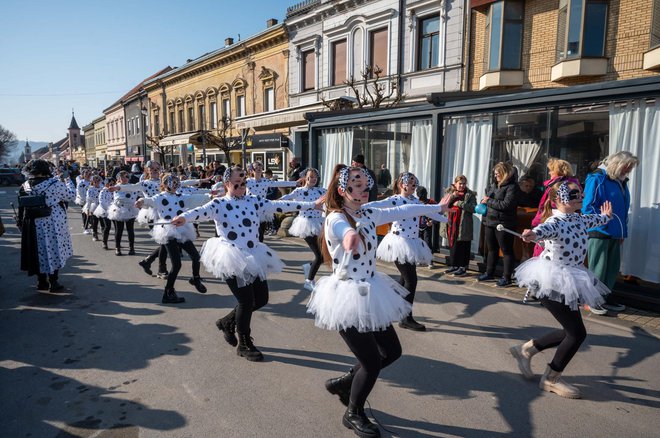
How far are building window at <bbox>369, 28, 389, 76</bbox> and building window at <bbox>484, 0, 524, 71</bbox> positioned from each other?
472 cm

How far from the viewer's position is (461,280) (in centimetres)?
743

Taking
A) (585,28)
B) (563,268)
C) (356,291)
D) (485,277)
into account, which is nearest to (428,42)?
(585,28)

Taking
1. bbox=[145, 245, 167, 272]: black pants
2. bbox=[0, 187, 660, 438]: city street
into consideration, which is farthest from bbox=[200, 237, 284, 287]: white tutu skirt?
bbox=[145, 245, 167, 272]: black pants

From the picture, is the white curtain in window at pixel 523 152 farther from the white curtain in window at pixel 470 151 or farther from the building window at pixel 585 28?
the building window at pixel 585 28

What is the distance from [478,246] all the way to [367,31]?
45.9 ft

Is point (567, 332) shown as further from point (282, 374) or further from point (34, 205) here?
point (34, 205)

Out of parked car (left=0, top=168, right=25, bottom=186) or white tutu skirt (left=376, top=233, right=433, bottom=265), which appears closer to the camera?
white tutu skirt (left=376, top=233, right=433, bottom=265)

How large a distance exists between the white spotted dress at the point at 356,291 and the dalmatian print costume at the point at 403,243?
1.71m

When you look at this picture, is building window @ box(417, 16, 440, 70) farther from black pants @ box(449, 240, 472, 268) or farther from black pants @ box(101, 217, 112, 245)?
black pants @ box(101, 217, 112, 245)

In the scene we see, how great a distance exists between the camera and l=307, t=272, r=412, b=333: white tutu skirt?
2932mm

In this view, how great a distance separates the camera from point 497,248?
725 centimetres

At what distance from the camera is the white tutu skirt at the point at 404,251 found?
5.06m

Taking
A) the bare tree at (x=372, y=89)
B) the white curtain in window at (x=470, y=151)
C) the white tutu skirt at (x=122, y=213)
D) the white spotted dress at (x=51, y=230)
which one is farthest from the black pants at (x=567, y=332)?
the bare tree at (x=372, y=89)

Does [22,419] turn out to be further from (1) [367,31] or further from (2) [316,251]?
(1) [367,31]
